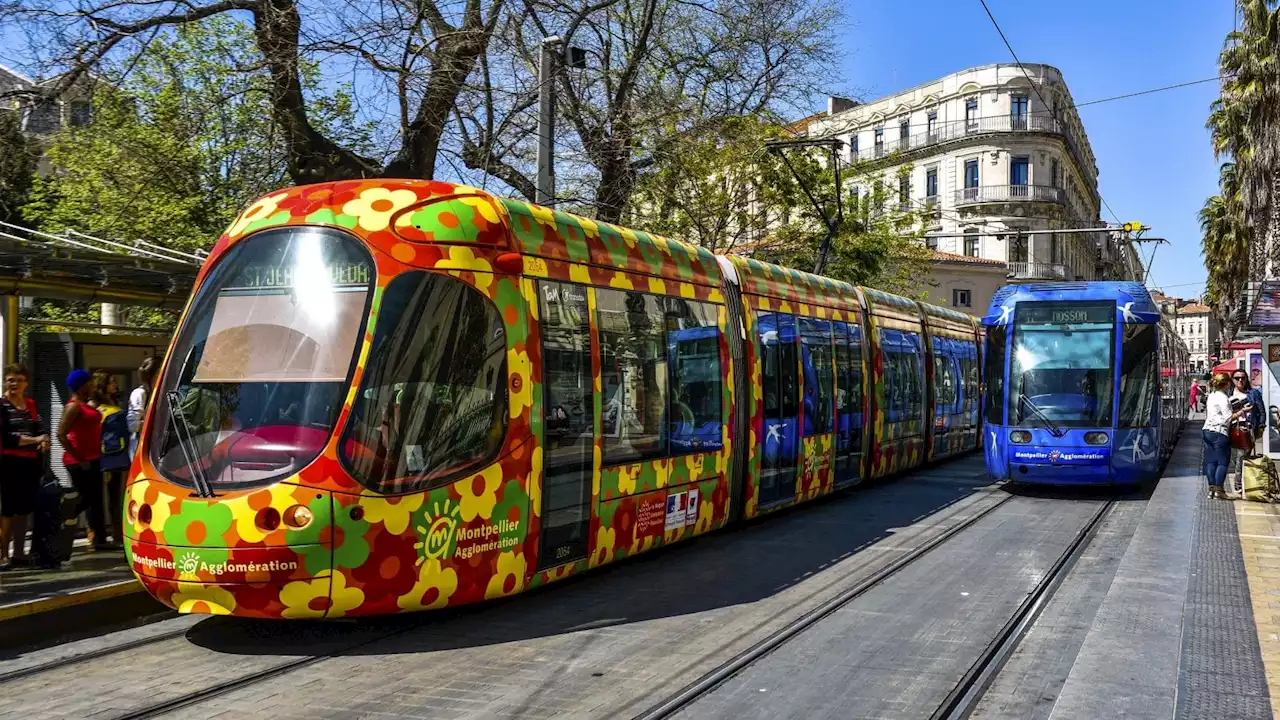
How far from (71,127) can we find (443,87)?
5062mm

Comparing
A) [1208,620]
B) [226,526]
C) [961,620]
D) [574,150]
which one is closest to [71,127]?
[574,150]

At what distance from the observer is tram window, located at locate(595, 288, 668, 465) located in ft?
29.0

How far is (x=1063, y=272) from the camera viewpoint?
63562 millimetres

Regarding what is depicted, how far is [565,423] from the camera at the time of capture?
27.1 feet

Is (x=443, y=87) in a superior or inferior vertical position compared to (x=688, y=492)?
superior

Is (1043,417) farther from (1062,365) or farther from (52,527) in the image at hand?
(52,527)

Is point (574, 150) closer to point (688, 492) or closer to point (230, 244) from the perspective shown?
point (688, 492)

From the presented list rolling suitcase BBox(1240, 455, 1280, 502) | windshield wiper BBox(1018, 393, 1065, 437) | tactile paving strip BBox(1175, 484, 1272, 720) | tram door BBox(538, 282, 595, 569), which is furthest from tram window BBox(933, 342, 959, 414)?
tram door BBox(538, 282, 595, 569)

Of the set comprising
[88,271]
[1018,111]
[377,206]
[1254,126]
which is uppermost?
[1018,111]

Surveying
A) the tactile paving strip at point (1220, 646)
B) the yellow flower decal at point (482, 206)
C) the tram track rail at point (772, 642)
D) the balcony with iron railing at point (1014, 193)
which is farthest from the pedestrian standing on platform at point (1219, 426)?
the balcony with iron railing at point (1014, 193)

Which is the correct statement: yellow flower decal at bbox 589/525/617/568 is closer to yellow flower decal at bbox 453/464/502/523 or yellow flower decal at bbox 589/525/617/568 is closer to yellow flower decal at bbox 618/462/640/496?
yellow flower decal at bbox 618/462/640/496

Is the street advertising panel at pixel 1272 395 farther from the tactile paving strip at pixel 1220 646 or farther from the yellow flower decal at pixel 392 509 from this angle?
the yellow flower decal at pixel 392 509

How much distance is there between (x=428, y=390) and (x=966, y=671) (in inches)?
143

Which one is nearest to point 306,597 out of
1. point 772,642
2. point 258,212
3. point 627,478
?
point 258,212
